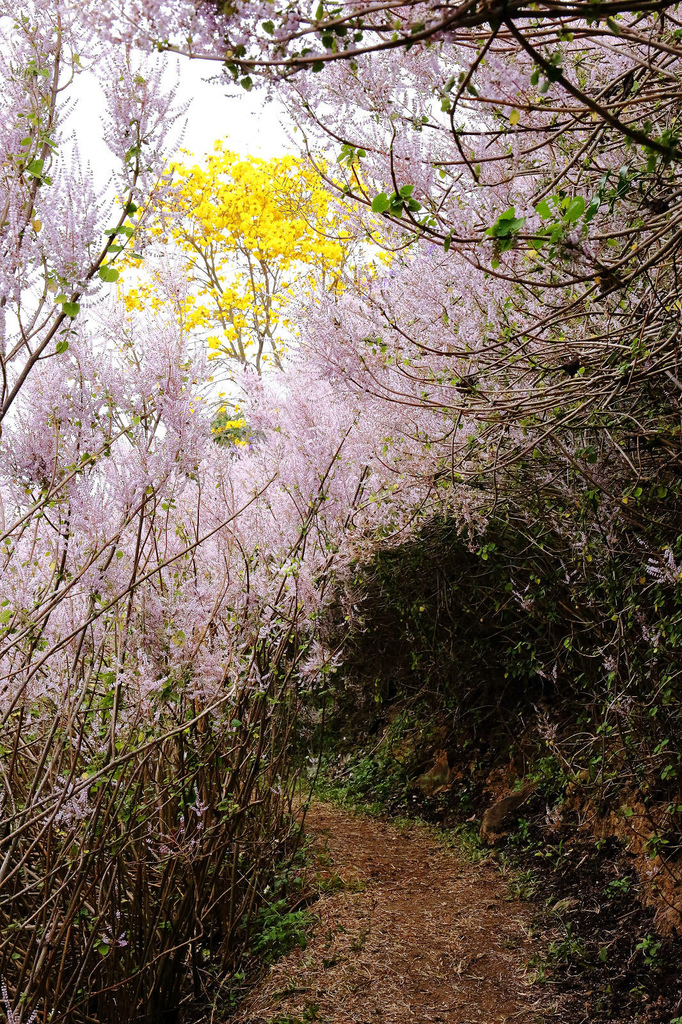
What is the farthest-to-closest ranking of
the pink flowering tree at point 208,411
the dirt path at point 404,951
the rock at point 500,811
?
the rock at point 500,811, the dirt path at point 404,951, the pink flowering tree at point 208,411

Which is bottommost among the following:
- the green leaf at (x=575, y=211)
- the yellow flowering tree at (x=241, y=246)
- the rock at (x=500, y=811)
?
the rock at (x=500, y=811)

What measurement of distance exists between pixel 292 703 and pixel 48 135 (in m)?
3.47

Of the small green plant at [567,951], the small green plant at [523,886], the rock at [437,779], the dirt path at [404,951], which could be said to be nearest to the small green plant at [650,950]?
the small green plant at [567,951]

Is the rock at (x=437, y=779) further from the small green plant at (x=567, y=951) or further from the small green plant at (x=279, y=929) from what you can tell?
the small green plant at (x=567, y=951)

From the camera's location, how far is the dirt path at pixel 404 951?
348cm

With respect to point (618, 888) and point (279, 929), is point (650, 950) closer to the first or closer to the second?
point (618, 888)

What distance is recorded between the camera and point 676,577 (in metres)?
3.02

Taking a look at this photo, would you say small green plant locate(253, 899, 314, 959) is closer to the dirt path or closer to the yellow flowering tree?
the dirt path

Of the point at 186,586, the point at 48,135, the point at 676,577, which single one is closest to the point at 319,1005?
the point at 186,586

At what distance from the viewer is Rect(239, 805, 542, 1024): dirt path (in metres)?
3.48

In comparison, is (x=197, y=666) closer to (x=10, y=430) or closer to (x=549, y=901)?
(x=10, y=430)

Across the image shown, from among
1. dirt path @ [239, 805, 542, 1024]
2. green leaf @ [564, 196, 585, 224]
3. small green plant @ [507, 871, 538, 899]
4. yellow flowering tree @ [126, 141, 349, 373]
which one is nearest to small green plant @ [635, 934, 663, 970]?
dirt path @ [239, 805, 542, 1024]

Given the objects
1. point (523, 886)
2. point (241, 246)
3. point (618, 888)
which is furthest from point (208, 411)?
point (241, 246)

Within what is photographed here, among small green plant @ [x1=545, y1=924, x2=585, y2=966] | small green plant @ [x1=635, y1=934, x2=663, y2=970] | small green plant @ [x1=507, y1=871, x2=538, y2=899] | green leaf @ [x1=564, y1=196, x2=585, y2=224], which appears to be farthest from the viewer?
small green plant @ [x1=507, y1=871, x2=538, y2=899]
